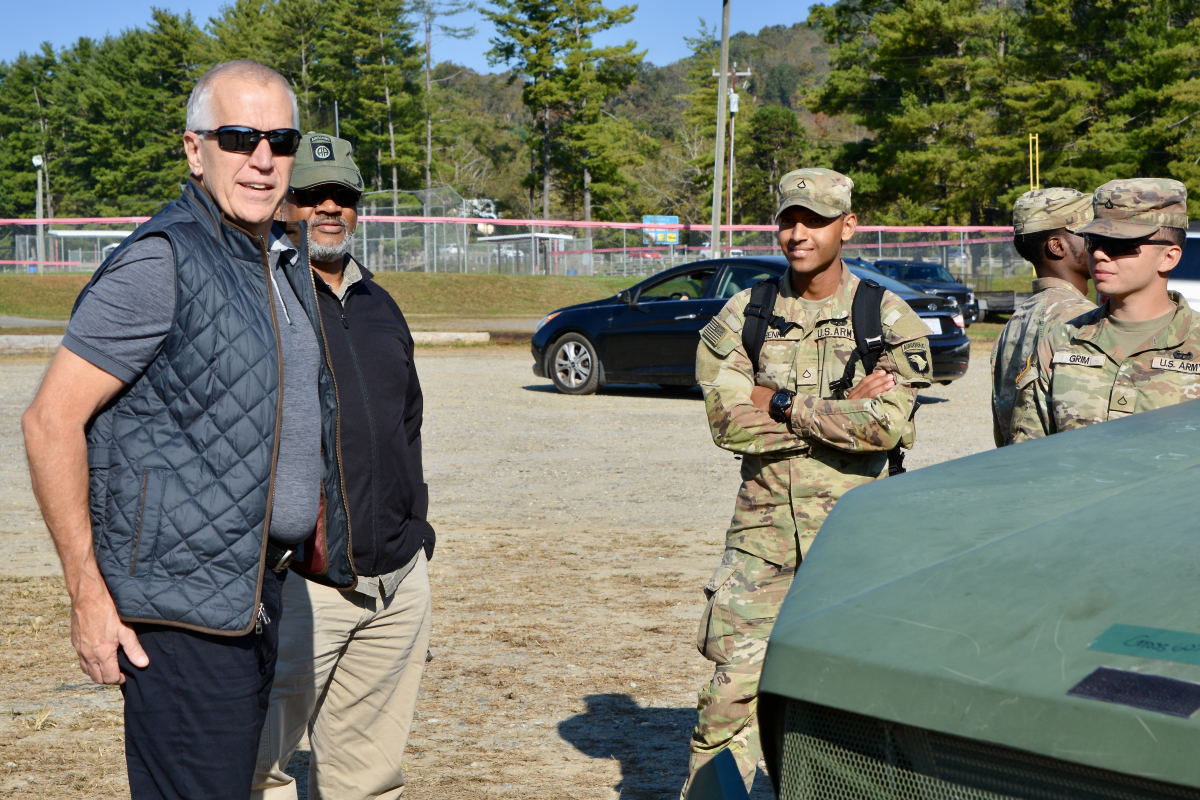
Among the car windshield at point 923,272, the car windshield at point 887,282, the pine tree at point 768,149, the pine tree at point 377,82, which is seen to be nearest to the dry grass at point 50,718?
the car windshield at point 887,282

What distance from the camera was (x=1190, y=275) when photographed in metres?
9.85

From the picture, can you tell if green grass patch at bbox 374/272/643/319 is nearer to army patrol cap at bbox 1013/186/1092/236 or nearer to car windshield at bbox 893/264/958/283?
car windshield at bbox 893/264/958/283

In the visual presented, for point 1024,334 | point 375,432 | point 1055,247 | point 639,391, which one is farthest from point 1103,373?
point 639,391

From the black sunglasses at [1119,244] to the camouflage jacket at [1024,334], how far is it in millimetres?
370

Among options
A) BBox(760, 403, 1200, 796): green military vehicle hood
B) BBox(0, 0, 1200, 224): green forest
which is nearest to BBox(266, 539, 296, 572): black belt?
BBox(760, 403, 1200, 796): green military vehicle hood

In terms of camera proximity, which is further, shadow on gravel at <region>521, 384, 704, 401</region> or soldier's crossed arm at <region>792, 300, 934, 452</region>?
shadow on gravel at <region>521, 384, 704, 401</region>

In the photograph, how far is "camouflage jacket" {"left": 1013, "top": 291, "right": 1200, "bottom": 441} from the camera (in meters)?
3.11

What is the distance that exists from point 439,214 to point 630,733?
43662mm

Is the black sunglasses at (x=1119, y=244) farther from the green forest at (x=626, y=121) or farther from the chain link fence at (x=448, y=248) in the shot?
the green forest at (x=626, y=121)

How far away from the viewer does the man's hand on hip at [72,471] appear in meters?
2.07

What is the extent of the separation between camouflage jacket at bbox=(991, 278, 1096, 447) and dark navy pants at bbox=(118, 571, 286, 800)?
2.44m

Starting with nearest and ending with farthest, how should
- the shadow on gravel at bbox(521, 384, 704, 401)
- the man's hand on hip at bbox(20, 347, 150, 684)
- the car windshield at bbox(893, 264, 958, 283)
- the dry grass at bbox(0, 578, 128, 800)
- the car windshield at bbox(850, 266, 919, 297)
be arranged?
1. the man's hand on hip at bbox(20, 347, 150, 684)
2. the dry grass at bbox(0, 578, 128, 800)
3. the car windshield at bbox(850, 266, 919, 297)
4. the shadow on gravel at bbox(521, 384, 704, 401)
5. the car windshield at bbox(893, 264, 958, 283)

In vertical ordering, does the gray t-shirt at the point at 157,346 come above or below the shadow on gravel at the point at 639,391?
above

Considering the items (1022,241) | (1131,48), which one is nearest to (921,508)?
(1022,241)
